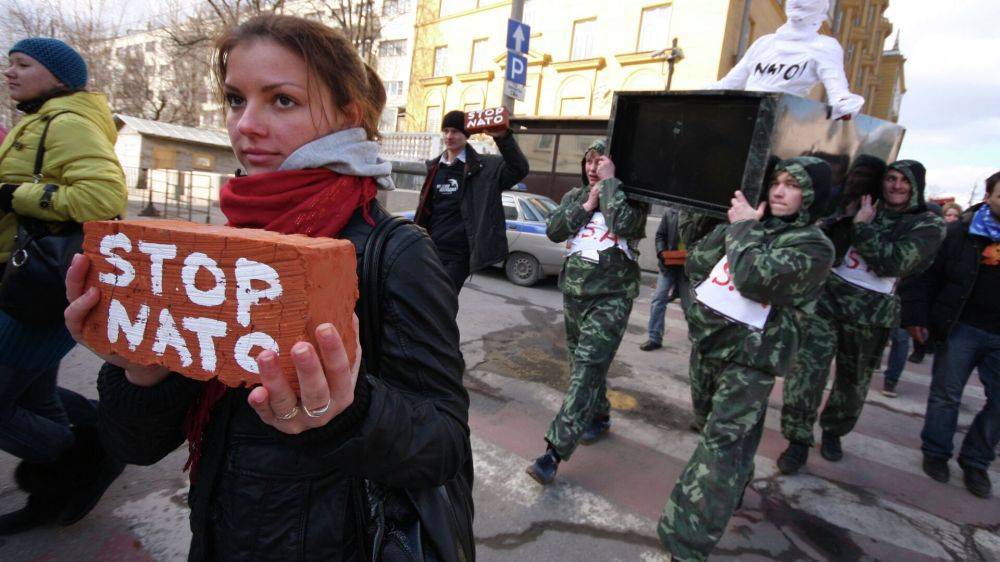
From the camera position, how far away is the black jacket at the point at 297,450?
100cm

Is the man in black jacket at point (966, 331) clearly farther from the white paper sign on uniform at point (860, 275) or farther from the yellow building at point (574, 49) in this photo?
the yellow building at point (574, 49)

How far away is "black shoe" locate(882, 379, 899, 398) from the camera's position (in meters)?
5.37

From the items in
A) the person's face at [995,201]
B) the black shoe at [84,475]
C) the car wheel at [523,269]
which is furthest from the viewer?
the car wheel at [523,269]

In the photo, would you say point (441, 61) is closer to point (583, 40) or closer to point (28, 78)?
point (583, 40)

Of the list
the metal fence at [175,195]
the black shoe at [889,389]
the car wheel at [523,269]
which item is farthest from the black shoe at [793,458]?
the metal fence at [175,195]

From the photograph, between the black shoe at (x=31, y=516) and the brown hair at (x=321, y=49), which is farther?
the black shoe at (x=31, y=516)

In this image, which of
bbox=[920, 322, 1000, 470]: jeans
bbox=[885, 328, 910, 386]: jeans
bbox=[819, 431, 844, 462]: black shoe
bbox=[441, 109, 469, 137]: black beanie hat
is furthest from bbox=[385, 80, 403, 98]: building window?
bbox=[920, 322, 1000, 470]: jeans

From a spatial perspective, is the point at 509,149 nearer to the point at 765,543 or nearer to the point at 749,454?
the point at 749,454

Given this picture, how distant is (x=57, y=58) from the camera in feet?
7.23

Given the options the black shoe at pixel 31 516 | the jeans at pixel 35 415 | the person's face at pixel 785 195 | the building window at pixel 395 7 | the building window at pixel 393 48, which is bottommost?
the black shoe at pixel 31 516

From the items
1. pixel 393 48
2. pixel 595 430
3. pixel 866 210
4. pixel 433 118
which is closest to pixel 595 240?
pixel 595 430

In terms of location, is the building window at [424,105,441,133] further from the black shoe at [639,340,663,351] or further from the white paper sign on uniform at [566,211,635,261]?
the white paper sign on uniform at [566,211,635,261]

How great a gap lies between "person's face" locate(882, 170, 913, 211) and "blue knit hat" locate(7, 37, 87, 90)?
452 cm

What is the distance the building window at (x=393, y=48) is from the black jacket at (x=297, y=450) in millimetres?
30145
